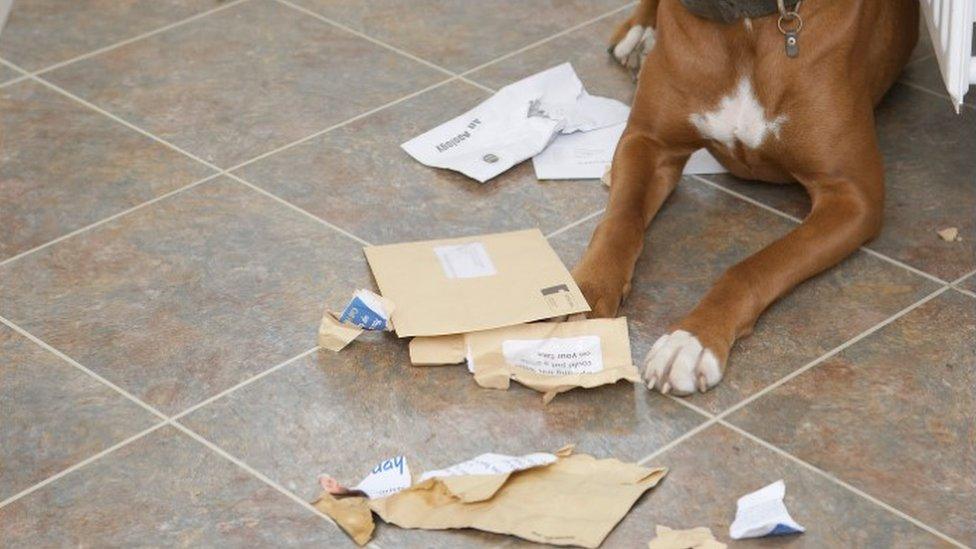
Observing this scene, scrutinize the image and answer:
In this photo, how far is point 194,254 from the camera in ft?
9.14

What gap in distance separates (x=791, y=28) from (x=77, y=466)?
1409 mm

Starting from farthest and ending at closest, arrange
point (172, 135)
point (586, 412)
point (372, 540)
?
point (172, 135), point (586, 412), point (372, 540)

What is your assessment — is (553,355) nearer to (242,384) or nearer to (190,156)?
(242,384)

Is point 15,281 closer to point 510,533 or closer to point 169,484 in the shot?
point 169,484

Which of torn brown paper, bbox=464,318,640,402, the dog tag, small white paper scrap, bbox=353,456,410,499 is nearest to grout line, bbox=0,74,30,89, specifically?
torn brown paper, bbox=464,318,640,402

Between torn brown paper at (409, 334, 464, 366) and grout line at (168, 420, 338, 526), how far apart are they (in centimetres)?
35

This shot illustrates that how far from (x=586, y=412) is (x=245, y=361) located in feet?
1.90

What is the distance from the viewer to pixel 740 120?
107 inches

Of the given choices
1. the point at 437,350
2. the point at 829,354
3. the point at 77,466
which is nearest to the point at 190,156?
the point at 437,350

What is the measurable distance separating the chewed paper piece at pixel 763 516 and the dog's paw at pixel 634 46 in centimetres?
150

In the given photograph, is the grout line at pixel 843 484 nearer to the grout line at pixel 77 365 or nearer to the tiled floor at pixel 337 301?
the tiled floor at pixel 337 301

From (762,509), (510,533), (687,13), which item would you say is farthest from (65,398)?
(687,13)

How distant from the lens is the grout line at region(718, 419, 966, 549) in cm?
208

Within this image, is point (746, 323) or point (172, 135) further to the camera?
point (172, 135)
